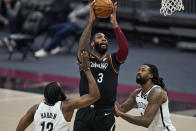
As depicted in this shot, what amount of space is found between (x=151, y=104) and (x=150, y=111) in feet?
0.33

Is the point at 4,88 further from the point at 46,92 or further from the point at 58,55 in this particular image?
the point at 46,92

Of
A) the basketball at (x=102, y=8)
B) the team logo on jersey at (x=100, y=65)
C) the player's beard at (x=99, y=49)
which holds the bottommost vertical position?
the team logo on jersey at (x=100, y=65)

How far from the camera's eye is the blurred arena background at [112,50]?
11914mm

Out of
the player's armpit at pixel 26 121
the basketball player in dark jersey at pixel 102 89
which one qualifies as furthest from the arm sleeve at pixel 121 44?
the player's armpit at pixel 26 121

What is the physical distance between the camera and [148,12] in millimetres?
17922

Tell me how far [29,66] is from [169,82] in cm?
405

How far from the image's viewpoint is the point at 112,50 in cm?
1681

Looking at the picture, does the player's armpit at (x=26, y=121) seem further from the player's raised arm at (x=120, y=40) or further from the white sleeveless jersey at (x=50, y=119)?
the player's raised arm at (x=120, y=40)

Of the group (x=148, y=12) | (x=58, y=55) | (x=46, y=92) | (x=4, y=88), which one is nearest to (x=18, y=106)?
(x=4, y=88)

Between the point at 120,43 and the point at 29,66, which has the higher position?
the point at 120,43

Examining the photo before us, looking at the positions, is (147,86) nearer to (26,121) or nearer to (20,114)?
(26,121)

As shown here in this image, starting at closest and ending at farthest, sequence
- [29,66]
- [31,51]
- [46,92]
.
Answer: [46,92] → [29,66] → [31,51]

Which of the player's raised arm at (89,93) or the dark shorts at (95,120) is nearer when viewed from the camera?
the player's raised arm at (89,93)

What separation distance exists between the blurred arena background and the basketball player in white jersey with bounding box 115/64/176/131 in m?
3.18
